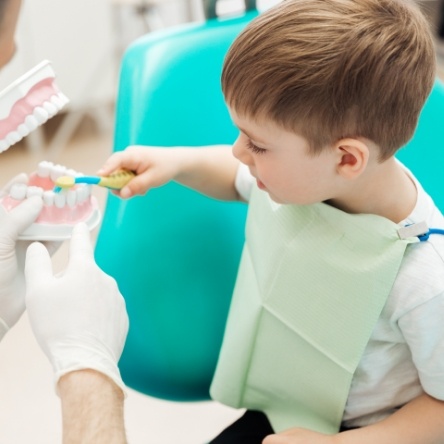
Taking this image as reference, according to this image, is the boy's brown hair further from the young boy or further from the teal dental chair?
the teal dental chair

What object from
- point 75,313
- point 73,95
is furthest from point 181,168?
point 73,95

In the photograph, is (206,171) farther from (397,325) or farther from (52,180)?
(397,325)

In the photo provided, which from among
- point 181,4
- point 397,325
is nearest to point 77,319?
point 397,325

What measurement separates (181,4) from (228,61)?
8.26 feet

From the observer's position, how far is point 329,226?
0.86 m

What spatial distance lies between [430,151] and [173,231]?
0.41m

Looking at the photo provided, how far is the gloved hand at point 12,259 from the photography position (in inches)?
33.9

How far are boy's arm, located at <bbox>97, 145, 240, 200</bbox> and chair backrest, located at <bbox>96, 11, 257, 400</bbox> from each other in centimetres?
4

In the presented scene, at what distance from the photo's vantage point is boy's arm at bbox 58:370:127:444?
75 centimetres

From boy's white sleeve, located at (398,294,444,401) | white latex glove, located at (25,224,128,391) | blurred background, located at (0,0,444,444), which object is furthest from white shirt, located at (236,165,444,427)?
blurred background, located at (0,0,444,444)

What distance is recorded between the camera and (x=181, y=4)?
10.4ft

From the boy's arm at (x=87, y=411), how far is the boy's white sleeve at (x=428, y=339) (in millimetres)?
350

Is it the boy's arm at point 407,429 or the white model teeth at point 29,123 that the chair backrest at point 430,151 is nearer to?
the boy's arm at point 407,429

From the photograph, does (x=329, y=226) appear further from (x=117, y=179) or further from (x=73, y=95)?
(x=73, y=95)
